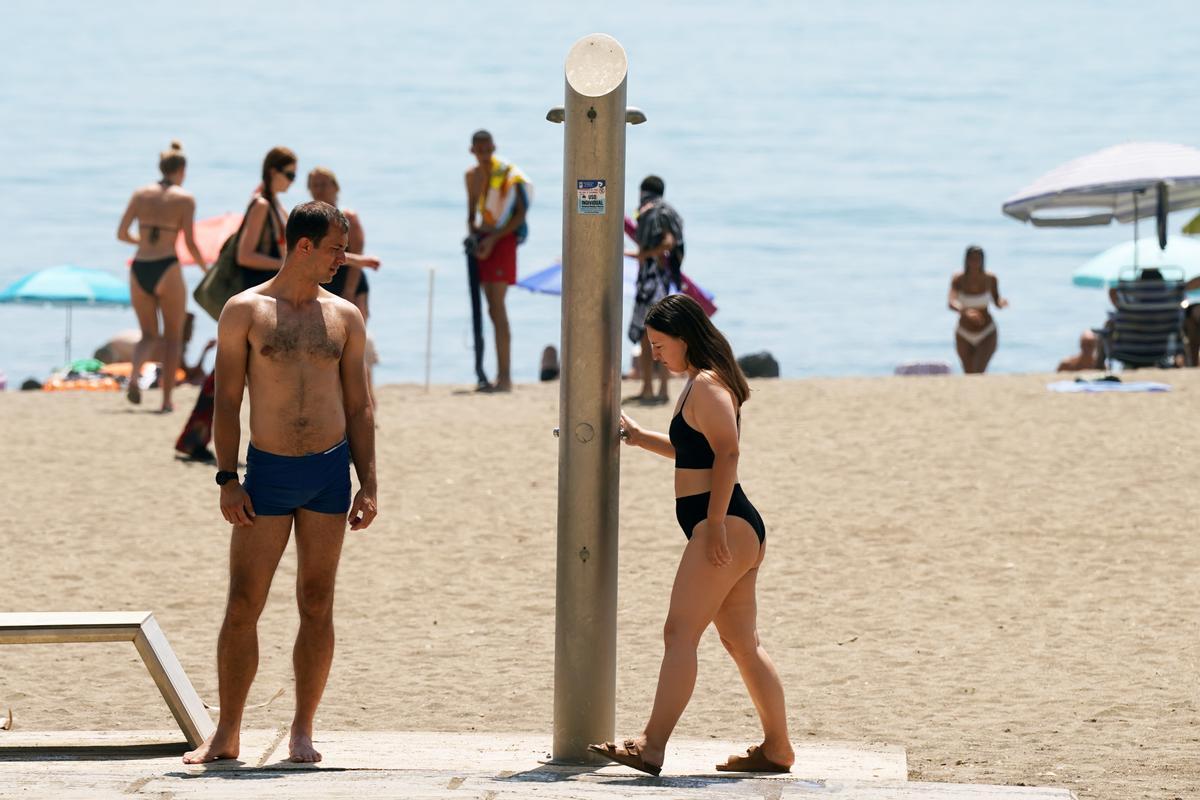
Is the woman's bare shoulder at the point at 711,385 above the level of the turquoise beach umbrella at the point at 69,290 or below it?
below

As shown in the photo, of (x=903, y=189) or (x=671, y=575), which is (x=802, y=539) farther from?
(x=903, y=189)

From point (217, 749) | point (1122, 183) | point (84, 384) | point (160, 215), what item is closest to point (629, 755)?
point (217, 749)

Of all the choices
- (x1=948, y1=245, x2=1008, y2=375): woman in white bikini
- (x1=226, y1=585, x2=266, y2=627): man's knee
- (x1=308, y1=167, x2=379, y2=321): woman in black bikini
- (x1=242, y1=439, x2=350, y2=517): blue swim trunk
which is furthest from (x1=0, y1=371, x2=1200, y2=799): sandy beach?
(x1=948, y1=245, x2=1008, y2=375): woman in white bikini

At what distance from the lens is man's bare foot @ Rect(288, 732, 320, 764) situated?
5.23 meters

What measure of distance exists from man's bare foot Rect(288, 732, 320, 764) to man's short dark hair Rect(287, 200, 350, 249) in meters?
1.31

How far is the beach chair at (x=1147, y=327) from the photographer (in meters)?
15.0

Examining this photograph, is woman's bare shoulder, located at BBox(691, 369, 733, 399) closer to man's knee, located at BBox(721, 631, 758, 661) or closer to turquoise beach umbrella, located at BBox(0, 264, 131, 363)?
man's knee, located at BBox(721, 631, 758, 661)

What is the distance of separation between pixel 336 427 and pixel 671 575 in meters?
3.74

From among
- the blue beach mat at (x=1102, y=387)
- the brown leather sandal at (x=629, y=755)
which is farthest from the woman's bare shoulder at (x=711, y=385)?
the blue beach mat at (x=1102, y=387)

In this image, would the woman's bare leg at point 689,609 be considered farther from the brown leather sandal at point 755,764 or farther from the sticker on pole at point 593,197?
the sticker on pole at point 593,197

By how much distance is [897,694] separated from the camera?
22.7 feet

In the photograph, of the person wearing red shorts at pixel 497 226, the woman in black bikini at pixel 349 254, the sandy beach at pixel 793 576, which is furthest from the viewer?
the person wearing red shorts at pixel 497 226

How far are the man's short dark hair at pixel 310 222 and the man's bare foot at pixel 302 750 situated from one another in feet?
4.31

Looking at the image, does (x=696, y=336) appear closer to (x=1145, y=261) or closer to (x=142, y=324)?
(x=142, y=324)
